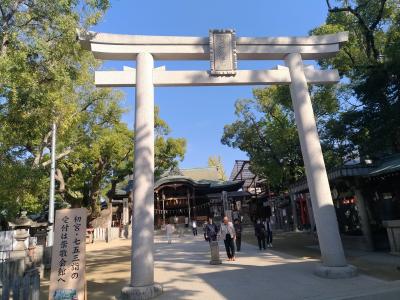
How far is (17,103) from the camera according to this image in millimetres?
9242

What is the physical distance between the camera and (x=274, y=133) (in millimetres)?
24203

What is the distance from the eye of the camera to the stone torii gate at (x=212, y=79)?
7.23 metres

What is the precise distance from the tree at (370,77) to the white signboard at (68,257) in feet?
36.4

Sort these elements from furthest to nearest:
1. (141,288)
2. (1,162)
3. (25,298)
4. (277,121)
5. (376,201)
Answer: (277,121)
(376,201)
(1,162)
(141,288)
(25,298)

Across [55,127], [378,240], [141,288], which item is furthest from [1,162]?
[378,240]

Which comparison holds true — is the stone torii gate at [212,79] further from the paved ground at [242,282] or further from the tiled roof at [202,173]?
the tiled roof at [202,173]

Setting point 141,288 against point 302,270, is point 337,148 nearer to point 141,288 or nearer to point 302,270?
point 302,270

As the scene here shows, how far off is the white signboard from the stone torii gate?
4.03 feet

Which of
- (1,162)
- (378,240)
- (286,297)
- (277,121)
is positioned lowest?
(286,297)

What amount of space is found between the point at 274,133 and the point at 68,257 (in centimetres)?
2002

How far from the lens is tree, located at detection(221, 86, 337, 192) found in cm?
2095

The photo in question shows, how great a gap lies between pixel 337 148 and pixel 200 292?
1305 centimetres

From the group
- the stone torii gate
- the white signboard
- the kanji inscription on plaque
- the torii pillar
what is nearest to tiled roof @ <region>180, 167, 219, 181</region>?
the stone torii gate

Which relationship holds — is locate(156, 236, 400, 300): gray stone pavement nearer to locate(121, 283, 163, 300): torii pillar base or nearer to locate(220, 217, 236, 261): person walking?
locate(121, 283, 163, 300): torii pillar base
